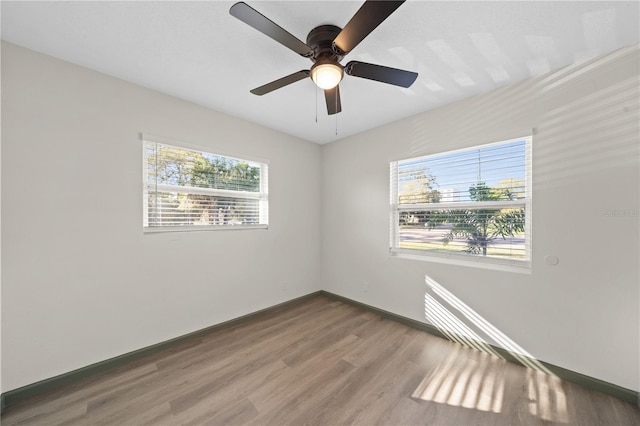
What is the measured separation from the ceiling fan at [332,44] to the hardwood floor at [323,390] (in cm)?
225

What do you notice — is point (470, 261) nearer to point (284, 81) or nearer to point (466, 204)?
point (466, 204)

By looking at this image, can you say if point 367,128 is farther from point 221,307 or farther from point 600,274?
point 221,307

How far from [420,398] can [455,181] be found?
2.09m

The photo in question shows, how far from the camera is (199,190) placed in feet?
8.62

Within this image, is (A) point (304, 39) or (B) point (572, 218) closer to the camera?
(A) point (304, 39)

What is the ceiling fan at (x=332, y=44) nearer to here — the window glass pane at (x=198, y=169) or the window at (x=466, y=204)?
the window glass pane at (x=198, y=169)

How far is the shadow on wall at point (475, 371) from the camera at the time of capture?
170cm

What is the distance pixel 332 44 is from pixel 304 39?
325 millimetres

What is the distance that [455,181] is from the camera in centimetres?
265

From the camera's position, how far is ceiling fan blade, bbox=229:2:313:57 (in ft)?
3.72

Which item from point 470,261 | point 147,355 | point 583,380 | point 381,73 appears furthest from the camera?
point 470,261

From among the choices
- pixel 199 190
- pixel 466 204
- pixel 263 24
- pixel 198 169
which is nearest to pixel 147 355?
pixel 199 190

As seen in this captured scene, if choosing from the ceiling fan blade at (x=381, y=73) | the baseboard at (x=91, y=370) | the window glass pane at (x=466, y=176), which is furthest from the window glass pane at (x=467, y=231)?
the baseboard at (x=91, y=370)

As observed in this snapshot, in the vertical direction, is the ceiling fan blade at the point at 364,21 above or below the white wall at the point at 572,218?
above
